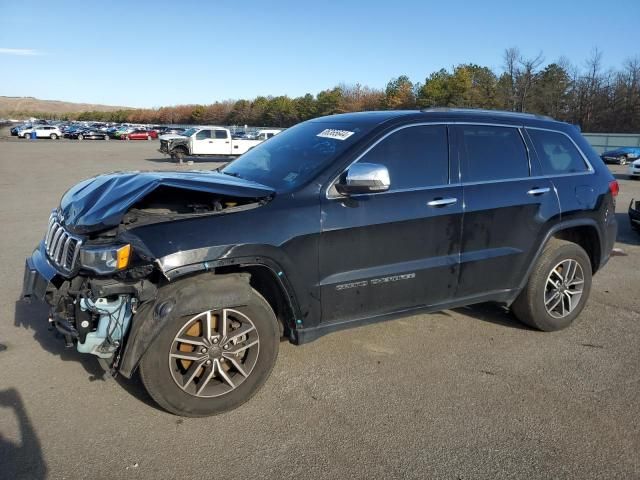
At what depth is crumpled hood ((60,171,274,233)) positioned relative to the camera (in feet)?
9.53

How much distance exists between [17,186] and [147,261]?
13.6 m

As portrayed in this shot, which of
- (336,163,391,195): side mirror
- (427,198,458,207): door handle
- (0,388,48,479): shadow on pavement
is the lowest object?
(0,388,48,479): shadow on pavement

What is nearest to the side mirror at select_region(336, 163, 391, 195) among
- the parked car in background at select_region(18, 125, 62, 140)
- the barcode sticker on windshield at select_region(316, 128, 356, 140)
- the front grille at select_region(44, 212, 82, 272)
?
the barcode sticker on windshield at select_region(316, 128, 356, 140)

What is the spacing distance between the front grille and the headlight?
14 centimetres

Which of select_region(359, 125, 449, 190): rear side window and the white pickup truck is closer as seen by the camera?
select_region(359, 125, 449, 190): rear side window

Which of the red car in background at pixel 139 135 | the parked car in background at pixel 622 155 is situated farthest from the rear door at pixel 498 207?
the red car in background at pixel 139 135

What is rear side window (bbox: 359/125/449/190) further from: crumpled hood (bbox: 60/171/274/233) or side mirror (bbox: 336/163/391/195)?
crumpled hood (bbox: 60/171/274/233)

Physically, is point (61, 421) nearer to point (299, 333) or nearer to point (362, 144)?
point (299, 333)

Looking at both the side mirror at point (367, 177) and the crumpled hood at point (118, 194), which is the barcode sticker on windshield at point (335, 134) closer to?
the side mirror at point (367, 177)

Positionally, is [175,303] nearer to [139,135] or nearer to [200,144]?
[200,144]

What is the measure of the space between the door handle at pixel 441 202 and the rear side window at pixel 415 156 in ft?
0.45

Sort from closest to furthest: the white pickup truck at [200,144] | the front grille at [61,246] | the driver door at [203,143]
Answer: the front grille at [61,246] → the white pickup truck at [200,144] → the driver door at [203,143]

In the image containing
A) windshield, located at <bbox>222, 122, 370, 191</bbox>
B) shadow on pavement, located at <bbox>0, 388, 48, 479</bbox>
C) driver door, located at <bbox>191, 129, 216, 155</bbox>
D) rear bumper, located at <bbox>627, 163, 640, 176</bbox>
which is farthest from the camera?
driver door, located at <bbox>191, 129, 216, 155</bbox>

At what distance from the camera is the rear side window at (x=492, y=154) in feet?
12.8
